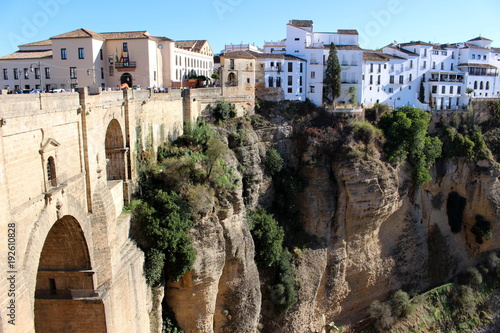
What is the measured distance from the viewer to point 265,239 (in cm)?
2580

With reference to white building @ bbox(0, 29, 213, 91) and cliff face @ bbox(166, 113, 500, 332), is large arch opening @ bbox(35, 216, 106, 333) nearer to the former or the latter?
cliff face @ bbox(166, 113, 500, 332)

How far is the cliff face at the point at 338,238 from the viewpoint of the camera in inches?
882

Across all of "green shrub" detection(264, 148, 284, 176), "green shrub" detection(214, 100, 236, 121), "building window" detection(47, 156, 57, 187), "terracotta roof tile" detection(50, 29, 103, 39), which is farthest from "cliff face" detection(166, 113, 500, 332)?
"terracotta roof tile" detection(50, 29, 103, 39)

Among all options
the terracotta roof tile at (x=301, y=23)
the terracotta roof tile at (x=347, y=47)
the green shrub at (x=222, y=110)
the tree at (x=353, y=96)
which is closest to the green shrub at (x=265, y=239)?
the green shrub at (x=222, y=110)

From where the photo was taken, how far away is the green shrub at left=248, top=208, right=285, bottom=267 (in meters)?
25.7

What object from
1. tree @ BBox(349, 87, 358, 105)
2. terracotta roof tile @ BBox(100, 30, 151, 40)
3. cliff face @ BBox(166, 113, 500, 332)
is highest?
terracotta roof tile @ BBox(100, 30, 151, 40)

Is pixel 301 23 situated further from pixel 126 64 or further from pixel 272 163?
pixel 126 64

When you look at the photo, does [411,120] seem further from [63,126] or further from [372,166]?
[63,126]

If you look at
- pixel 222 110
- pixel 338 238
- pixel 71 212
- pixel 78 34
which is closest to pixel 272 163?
pixel 222 110

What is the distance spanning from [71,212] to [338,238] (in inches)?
754

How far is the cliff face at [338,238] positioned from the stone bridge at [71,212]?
14.1ft

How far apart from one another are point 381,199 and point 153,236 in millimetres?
15757

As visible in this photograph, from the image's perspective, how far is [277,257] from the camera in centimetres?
2614

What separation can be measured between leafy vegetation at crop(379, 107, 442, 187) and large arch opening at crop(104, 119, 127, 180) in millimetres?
18010
